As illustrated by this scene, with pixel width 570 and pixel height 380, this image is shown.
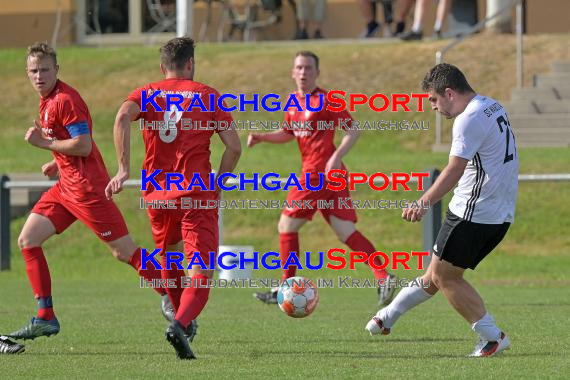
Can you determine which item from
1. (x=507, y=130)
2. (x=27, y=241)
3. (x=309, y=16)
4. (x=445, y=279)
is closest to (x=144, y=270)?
(x=27, y=241)

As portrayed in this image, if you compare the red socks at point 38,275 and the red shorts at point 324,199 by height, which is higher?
the red shorts at point 324,199

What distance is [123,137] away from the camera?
9.07 m

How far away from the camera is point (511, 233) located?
62.2 ft

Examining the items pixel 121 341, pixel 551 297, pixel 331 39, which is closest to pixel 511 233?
pixel 551 297

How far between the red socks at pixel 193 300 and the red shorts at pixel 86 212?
4.18ft

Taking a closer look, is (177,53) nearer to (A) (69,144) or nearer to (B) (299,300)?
(A) (69,144)

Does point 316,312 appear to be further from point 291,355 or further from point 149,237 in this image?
point 149,237

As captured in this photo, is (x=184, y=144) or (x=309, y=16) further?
(x=309, y=16)

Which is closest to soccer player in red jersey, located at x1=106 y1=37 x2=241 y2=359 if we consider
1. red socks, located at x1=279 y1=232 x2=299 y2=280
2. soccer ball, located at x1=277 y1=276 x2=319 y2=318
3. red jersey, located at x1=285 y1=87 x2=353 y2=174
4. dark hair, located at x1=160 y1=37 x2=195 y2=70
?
dark hair, located at x1=160 y1=37 x2=195 y2=70

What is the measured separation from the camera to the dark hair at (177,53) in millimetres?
9117

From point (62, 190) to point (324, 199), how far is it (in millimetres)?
4133

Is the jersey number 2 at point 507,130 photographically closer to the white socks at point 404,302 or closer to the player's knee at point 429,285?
the player's knee at point 429,285

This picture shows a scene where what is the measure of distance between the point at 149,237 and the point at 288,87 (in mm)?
5877

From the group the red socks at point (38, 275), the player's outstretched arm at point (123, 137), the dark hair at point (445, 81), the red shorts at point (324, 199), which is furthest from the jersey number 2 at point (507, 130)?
the red shorts at point (324, 199)
